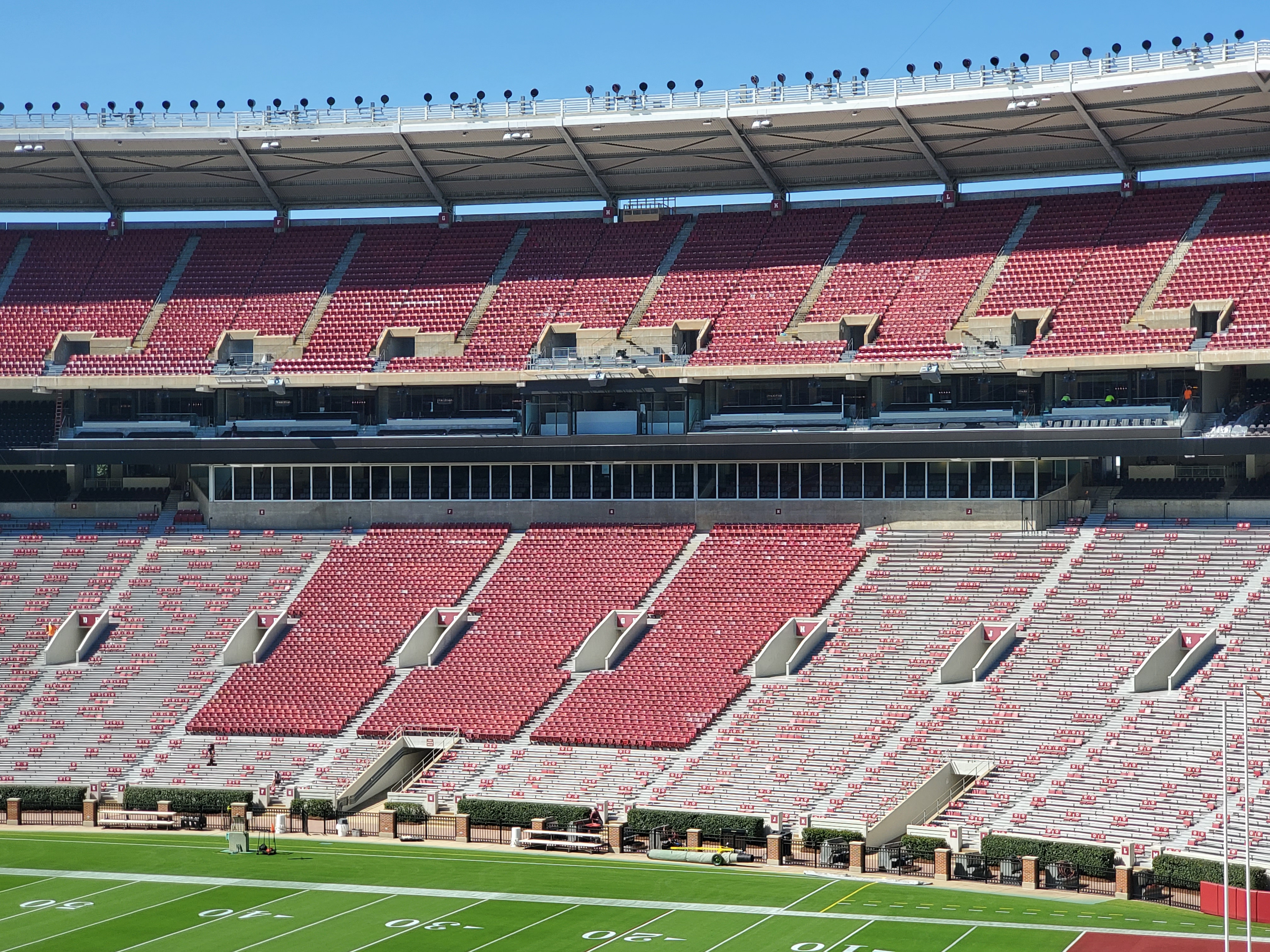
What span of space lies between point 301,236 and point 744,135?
19042mm

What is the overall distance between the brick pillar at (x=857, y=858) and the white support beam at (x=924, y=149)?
2557 centimetres

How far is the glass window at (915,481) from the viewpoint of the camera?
57062 mm

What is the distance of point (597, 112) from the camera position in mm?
61344

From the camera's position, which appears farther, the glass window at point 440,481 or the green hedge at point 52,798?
the glass window at point 440,481

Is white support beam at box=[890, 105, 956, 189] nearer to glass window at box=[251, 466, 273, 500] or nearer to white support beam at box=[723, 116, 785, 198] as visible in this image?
white support beam at box=[723, 116, 785, 198]

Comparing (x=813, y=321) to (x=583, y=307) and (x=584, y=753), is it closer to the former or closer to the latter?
(x=583, y=307)

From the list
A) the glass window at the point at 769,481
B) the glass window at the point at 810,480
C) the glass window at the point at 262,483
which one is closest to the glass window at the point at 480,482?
the glass window at the point at 262,483

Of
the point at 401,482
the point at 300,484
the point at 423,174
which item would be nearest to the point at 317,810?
the point at 401,482

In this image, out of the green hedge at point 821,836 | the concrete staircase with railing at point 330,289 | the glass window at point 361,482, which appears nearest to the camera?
the green hedge at point 821,836

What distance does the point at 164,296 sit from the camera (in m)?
68.0

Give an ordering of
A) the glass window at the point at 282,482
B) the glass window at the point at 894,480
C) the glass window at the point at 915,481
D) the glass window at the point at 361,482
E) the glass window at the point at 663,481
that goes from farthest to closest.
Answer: the glass window at the point at 282,482 → the glass window at the point at 361,482 → the glass window at the point at 663,481 → the glass window at the point at 894,480 → the glass window at the point at 915,481

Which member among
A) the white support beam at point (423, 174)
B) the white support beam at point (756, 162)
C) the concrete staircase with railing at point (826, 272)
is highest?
the white support beam at point (423, 174)

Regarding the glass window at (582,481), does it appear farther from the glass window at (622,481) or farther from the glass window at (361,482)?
the glass window at (361,482)

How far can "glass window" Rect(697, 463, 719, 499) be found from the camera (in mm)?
59688
